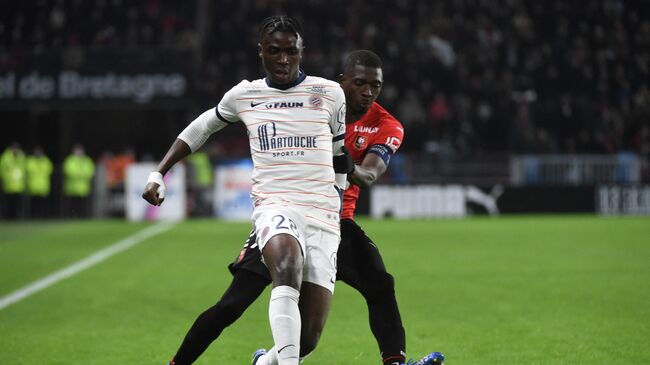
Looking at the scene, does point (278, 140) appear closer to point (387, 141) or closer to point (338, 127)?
point (338, 127)

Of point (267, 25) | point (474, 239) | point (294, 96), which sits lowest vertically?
point (474, 239)

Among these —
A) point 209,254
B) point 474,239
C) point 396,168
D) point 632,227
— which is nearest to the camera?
point 209,254

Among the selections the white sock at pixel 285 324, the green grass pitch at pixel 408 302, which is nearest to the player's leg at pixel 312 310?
the white sock at pixel 285 324

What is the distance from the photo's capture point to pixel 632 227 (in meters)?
20.0

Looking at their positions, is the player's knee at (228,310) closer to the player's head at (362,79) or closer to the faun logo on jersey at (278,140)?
the faun logo on jersey at (278,140)

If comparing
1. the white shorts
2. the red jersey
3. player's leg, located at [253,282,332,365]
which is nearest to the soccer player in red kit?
the red jersey

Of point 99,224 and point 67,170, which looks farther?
point 67,170

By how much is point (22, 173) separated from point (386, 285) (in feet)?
70.4

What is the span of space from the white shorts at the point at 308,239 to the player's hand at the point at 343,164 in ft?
1.08

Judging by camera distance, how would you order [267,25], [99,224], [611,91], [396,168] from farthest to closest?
[611,91] → [396,168] → [99,224] → [267,25]

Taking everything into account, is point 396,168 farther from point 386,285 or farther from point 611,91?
point 386,285

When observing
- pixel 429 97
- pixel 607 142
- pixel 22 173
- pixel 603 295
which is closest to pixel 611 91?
pixel 607 142

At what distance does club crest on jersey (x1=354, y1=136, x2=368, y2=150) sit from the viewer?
585 centimetres

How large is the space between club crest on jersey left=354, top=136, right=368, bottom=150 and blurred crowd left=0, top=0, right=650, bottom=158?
18.6 meters
